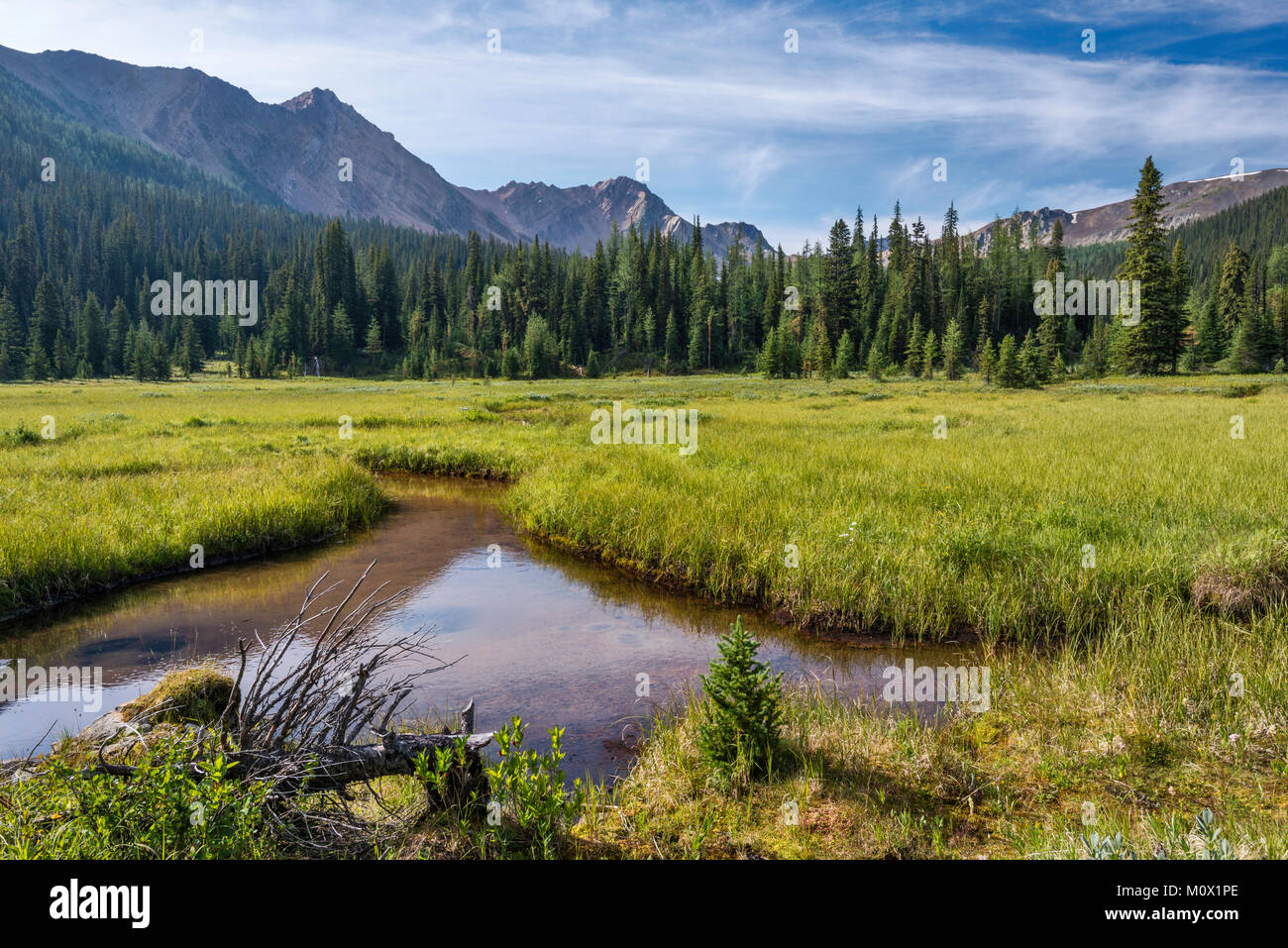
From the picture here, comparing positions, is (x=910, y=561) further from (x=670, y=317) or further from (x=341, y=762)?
(x=670, y=317)

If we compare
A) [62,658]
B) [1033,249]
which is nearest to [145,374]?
[62,658]

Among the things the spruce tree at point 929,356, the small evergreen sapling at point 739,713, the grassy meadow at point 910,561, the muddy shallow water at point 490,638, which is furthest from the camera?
the spruce tree at point 929,356

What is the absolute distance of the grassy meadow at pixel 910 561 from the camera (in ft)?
15.9

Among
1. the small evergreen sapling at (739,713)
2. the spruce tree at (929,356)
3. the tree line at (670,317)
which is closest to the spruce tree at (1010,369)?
the tree line at (670,317)

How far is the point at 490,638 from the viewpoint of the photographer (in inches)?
400

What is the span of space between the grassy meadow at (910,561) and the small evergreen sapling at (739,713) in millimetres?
239

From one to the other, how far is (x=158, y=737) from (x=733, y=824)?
4235 millimetres

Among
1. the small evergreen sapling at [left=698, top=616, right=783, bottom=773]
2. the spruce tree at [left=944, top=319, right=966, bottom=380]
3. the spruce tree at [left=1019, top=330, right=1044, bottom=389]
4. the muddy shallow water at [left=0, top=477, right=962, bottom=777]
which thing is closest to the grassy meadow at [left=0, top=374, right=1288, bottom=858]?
the small evergreen sapling at [left=698, top=616, right=783, bottom=773]

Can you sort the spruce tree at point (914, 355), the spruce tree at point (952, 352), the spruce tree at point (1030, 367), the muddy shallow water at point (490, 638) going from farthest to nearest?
the spruce tree at point (914, 355), the spruce tree at point (952, 352), the spruce tree at point (1030, 367), the muddy shallow water at point (490, 638)

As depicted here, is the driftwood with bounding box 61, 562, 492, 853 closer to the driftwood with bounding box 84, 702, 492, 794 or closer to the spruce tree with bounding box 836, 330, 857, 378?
the driftwood with bounding box 84, 702, 492, 794

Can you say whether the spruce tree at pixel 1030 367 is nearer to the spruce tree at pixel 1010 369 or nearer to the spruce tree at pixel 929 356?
the spruce tree at pixel 1010 369

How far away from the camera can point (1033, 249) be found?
382ft

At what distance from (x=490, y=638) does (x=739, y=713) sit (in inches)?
226
